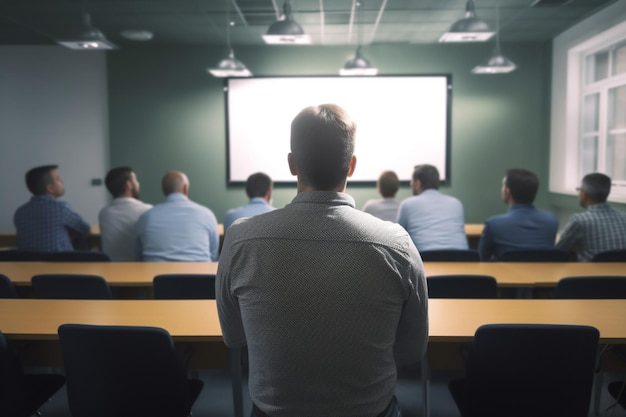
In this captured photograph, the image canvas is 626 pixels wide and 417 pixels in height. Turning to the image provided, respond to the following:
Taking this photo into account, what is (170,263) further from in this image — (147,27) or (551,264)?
(147,27)

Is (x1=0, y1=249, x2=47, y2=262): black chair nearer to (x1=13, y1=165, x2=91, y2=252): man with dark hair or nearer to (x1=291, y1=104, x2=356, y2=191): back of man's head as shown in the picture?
(x1=13, y1=165, x2=91, y2=252): man with dark hair

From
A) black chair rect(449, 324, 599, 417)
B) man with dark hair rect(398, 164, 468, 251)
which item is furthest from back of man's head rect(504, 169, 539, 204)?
black chair rect(449, 324, 599, 417)

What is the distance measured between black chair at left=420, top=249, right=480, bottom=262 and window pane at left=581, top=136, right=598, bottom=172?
10.9 feet

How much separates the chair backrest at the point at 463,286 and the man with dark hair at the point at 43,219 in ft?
9.29

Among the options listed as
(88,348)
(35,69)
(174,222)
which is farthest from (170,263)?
(35,69)

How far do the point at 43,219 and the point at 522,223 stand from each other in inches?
136

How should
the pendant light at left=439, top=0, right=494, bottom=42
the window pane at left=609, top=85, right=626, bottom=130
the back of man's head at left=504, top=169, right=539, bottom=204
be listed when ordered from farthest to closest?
the window pane at left=609, top=85, right=626, bottom=130 → the pendant light at left=439, top=0, right=494, bottom=42 → the back of man's head at left=504, top=169, right=539, bottom=204

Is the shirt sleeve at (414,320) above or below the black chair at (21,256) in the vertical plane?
above

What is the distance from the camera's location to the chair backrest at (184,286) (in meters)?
2.59

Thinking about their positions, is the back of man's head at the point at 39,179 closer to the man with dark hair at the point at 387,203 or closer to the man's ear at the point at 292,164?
the man with dark hair at the point at 387,203

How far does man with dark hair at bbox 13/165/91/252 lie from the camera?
3.82 meters

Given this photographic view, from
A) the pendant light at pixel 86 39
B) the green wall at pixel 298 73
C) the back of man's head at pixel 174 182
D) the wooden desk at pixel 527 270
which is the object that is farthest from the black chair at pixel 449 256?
the green wall at pixel 298 73

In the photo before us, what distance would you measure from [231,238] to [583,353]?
3.87 feet

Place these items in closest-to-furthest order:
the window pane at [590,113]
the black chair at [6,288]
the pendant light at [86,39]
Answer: the black chair at [6,288]
the pendant light at [86,39]
the window pane at [590,113]
